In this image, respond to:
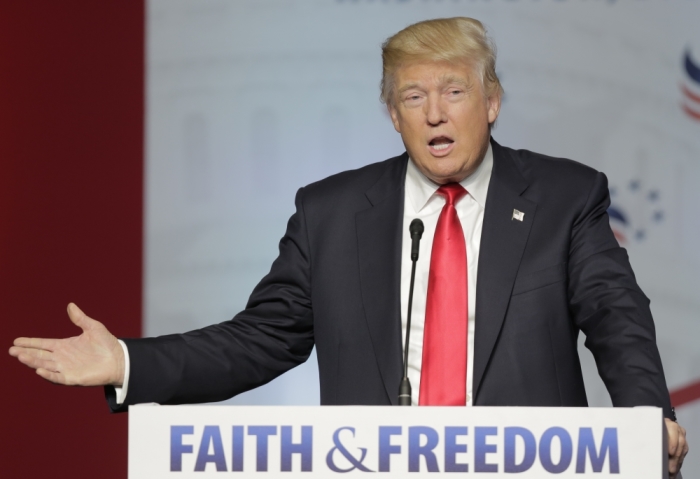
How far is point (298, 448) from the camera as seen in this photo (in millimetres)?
1475

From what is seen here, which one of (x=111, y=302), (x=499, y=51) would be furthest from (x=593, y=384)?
(x=111, y=302)

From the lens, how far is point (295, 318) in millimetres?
2234

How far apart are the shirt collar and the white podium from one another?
32.3 inches

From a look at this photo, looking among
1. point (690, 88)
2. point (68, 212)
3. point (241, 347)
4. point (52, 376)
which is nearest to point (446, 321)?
point (241, 347)

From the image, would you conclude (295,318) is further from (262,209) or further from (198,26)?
(198,26)

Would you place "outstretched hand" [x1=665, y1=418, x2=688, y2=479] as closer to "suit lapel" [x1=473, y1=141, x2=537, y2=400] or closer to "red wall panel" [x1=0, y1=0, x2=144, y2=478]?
"suit lapel" [x1=473, y1=141, x2=537, y2=400]

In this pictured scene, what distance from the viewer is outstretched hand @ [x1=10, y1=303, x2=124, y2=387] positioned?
5.82 feet

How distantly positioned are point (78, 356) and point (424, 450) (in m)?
0.70

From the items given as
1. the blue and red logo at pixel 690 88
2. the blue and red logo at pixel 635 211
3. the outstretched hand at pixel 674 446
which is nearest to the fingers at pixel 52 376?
the outstretched hand at pixel 674 446

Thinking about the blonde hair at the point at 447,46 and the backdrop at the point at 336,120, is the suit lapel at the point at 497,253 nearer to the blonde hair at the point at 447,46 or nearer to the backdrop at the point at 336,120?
the blonde hair at the point at 447,46

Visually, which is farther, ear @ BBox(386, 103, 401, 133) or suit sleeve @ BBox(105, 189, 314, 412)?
ear @ BBox(386, 103, 401, 133)

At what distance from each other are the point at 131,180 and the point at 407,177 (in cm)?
154

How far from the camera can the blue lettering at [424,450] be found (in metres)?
1.45

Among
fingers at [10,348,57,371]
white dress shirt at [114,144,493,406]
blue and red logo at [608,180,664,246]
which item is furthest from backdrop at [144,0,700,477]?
fingers at [10,348,57,371]
